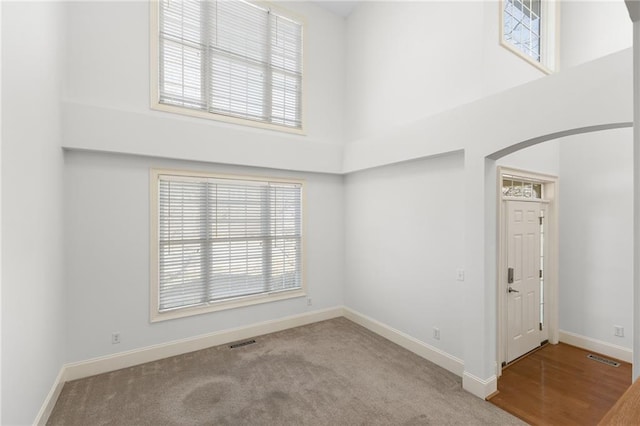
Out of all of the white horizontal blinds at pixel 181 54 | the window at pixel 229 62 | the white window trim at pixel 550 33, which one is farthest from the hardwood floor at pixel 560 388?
the white horizontal blinds at pixel 181 54

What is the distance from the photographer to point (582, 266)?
384 centimetres

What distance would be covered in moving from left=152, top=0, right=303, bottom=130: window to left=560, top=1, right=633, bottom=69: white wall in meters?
3.81

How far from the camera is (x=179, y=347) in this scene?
3.65 m

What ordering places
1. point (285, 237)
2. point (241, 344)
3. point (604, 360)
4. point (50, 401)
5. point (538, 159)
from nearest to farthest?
point (50, 401) < point (604, 360) < point (538, 159) < point (241, 344) < point (285, 237)

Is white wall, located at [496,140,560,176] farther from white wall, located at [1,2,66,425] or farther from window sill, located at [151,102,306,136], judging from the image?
white wall, located at [1,2,66,425]

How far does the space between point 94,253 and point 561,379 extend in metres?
5.28

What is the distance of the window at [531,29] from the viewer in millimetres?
3473

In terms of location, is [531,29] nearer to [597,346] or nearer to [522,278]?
[522,278]

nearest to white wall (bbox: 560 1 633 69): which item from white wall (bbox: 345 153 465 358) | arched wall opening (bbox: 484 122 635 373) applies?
arched wall opening (bbox: 484 122 635 373)

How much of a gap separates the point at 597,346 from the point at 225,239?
5016mm

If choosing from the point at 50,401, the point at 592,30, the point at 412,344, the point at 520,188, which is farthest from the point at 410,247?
the point at 50,401

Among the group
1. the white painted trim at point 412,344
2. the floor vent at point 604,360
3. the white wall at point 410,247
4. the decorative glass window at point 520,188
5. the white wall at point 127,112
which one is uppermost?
the white wall at point 127,112

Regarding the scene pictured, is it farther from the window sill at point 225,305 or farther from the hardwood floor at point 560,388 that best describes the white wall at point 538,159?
the window sill at point 225,305

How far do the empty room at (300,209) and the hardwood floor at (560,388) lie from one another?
0.05 meters
